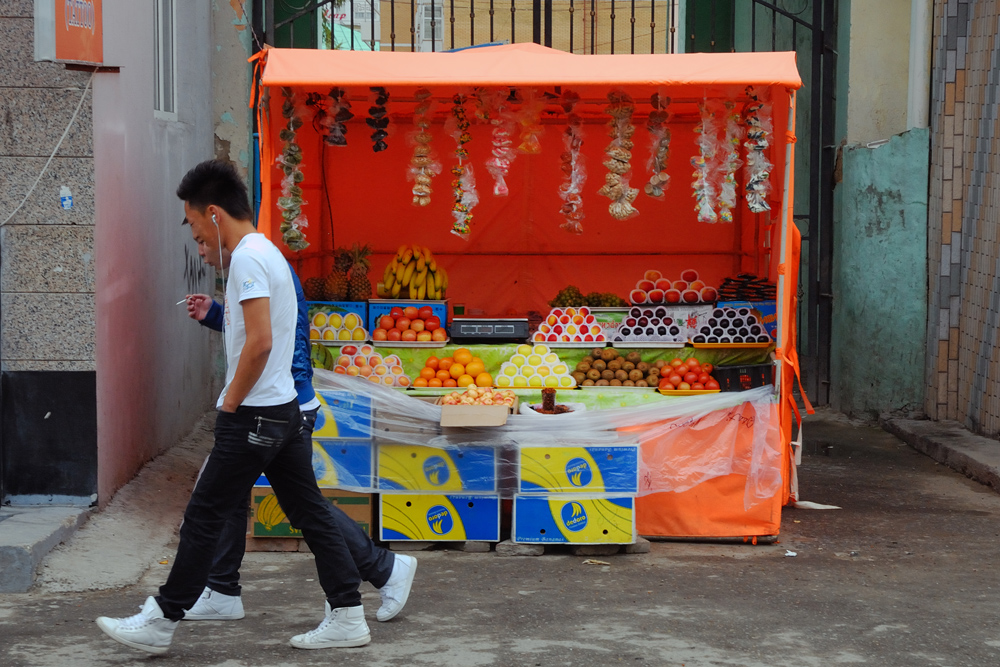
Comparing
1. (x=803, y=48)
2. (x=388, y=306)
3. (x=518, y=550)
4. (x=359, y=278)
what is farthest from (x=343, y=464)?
Result: (x=803, y=48)

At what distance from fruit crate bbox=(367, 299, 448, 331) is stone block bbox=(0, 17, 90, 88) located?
2110 millimetres

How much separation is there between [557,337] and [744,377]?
46.2 inches

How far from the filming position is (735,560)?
5.79 metres

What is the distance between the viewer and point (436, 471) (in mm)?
5918

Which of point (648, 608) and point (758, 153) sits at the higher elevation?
point (758, 153)

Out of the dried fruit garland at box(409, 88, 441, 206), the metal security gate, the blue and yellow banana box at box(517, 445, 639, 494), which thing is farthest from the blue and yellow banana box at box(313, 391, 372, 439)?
the metal security gate

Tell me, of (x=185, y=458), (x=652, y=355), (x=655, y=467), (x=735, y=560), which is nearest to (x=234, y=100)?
(x=185, y=458)

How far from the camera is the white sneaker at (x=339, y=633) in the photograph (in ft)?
14.2

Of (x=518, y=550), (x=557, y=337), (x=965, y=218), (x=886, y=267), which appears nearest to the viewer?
(x=518, y=550)

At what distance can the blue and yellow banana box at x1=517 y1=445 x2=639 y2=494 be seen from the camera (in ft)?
19.2

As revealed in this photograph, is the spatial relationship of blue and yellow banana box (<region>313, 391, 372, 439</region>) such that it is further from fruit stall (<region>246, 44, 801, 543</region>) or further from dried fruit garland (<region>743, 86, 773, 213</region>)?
dried fruit garland (<region>743, 86, 773, 213</region>)

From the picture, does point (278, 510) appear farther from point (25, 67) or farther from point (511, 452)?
point (25, 67)

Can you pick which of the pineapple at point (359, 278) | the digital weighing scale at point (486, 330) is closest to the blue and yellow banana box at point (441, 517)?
the digital weighing scale at point (486, 330)

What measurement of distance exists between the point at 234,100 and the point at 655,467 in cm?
523
